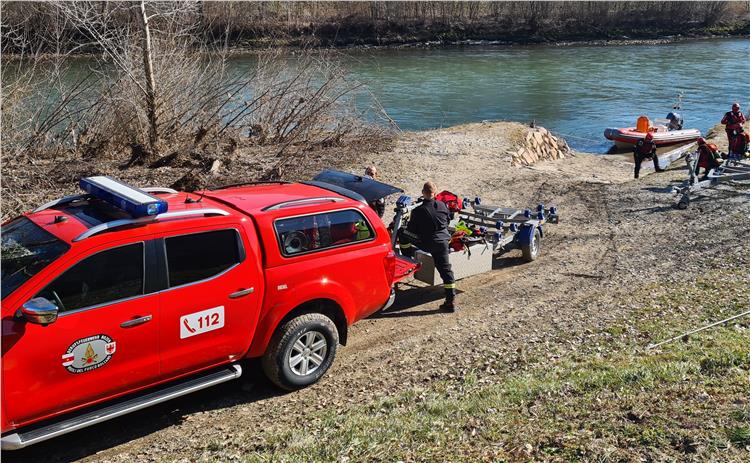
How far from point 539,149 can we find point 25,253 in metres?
18.9

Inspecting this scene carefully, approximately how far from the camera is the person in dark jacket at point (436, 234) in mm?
8641

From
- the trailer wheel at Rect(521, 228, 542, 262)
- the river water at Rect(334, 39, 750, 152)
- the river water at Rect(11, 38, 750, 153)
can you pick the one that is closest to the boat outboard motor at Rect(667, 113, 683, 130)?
the river water at Rect(11, 38, 750, 153)

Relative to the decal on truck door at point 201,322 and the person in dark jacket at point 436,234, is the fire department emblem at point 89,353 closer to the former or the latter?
the decal on truck door at point 201,322

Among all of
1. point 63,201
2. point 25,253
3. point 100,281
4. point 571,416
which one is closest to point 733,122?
point 571,416

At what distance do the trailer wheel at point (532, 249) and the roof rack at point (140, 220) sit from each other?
19.4 feet

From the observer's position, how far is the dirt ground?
5699 millimetres

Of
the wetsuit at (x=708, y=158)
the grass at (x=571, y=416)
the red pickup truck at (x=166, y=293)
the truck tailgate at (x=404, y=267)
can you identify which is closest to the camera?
the grass at (x=571, y=416)

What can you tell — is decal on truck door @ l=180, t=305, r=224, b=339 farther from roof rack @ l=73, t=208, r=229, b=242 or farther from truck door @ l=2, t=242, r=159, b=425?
roof rack @ l=73, t=208, r=229, b=242

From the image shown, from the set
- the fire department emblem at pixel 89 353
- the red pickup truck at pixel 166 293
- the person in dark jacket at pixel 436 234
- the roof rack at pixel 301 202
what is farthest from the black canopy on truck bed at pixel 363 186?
the fire department emblem at pixel 89 353

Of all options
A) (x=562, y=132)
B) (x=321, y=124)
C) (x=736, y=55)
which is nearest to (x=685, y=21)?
(x=736, y=55)

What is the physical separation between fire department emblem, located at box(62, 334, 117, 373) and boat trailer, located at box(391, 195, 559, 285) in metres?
4.48

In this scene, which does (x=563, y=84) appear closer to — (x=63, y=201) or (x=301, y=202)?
(x=301, y=202)

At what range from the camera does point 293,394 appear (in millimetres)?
6406

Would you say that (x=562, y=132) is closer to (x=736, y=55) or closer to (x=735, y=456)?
(x=735, y=456)
